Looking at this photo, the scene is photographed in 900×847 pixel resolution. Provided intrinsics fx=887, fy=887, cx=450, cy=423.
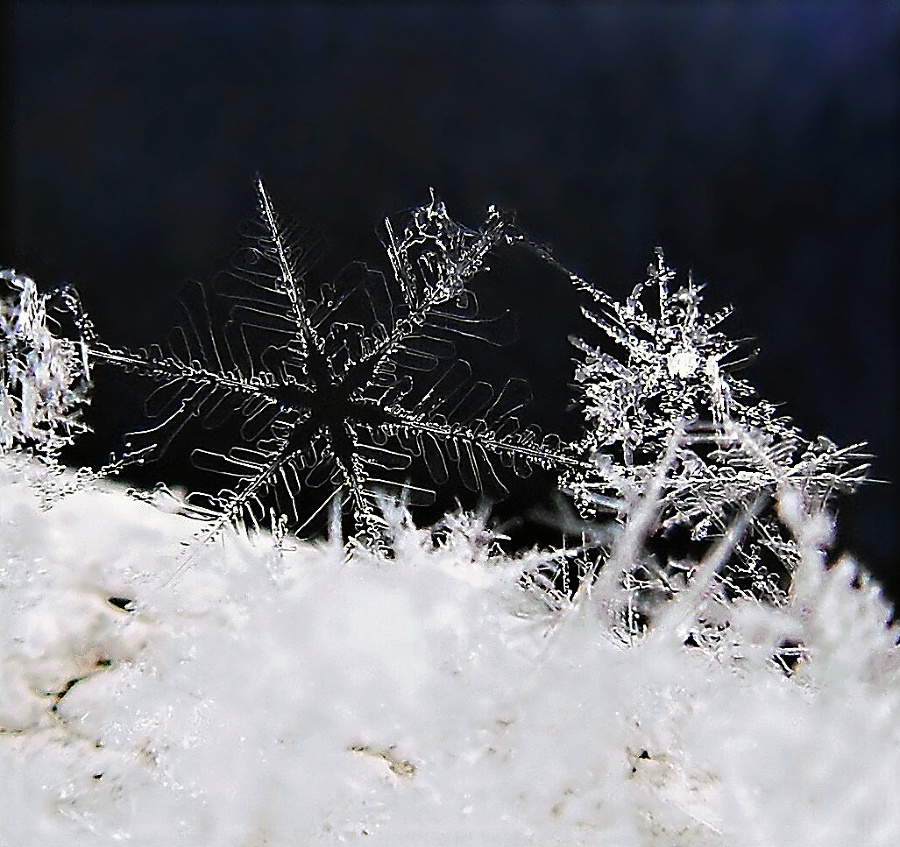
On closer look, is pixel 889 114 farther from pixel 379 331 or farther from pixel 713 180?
pixel 379 331

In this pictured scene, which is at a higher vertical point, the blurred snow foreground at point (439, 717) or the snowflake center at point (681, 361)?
the snowflake center at point (681, 361)

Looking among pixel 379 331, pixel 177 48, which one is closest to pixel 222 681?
pixel 379 331

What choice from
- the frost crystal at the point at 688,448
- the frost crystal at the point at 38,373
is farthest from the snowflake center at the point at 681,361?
the frost crystal at the point at 38,373

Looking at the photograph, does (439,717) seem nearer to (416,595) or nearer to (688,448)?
(416,595)

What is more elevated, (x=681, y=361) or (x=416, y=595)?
(x=681, y=361)

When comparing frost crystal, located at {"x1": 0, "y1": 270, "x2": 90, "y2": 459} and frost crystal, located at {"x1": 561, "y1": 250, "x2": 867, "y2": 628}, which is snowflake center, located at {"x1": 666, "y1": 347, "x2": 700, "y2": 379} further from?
frost crystal, located at {"x1": 0, "y1": 270, "x2": 90, "y2": 459}

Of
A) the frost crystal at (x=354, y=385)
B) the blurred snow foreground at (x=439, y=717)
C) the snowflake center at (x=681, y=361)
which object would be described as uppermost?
the snowflake center at (x=681, y=361)

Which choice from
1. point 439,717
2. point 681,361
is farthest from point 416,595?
point 681,361

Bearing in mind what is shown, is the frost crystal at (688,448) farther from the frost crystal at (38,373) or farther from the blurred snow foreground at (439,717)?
the frost crystal at (38,373)
